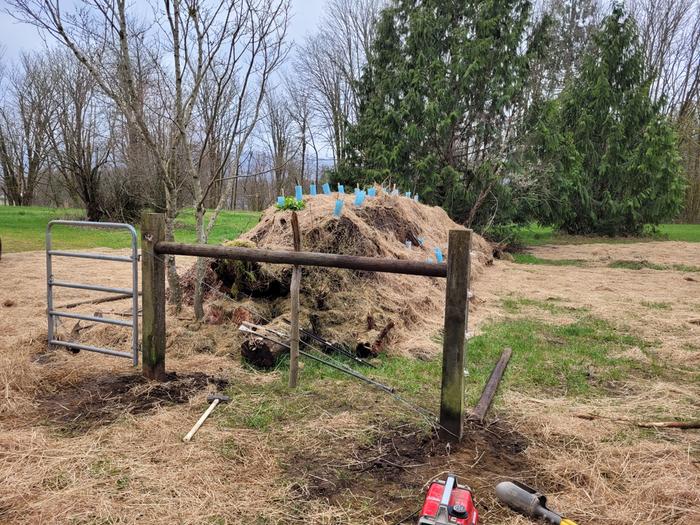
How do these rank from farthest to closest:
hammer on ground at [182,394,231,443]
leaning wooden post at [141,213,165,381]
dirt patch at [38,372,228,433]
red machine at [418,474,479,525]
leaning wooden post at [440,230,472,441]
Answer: leaning wooden post at [141,213,165,381] < dirt patch at [38,372,228,433] < hammer on ground at [182,394,231,443] < leaning wooden post at [440,230,472,441] < red machine at [418,474,479,525]

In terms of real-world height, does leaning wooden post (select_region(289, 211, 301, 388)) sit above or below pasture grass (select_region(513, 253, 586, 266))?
above

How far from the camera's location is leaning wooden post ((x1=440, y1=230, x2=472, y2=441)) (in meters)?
3.15

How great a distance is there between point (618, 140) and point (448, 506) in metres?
22.1

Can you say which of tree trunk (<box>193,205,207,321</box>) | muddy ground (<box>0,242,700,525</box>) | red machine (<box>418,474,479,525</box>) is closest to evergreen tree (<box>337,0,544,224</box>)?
tree trunk (<box>193,205,207,321</box>)

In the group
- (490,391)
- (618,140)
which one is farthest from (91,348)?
(618,140)

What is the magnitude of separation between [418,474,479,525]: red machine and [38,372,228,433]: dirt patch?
87.4 inches

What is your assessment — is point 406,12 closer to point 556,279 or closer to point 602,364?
point 556,279

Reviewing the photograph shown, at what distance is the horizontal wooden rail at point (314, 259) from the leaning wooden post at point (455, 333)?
0.35 feet

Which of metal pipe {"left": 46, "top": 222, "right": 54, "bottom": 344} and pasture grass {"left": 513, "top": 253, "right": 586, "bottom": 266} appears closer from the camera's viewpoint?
metal pipe {"left": 46, "top": 222, "right": 54, "bottom": 344}

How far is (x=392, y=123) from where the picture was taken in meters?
18.5

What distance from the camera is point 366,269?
3.56 m

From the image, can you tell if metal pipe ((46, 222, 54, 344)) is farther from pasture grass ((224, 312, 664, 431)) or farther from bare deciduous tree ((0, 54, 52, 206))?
bare deciduous tree ((0, 54, 52, 206))

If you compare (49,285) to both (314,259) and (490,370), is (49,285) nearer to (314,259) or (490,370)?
(314,259)

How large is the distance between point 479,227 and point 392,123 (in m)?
4.87
